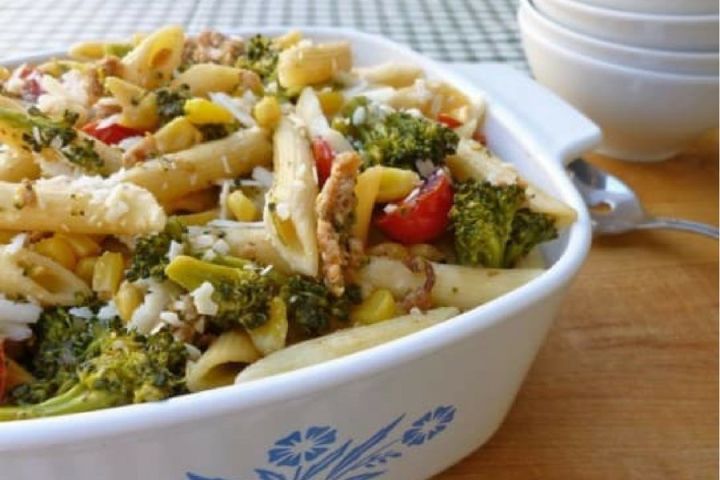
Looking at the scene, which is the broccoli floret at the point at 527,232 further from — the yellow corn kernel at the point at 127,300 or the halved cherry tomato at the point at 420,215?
the yellow corn kernel at the point at 127,300

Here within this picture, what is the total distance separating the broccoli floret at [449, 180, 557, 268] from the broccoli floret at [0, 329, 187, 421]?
0.40 meters

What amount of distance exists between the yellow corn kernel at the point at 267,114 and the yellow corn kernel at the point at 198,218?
6.6 inches

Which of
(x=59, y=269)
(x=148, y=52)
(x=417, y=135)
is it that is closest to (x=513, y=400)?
(x=417, y=135)

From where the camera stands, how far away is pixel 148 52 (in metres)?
1.33

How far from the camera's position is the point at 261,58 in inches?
58.9

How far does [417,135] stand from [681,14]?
2.16 feet

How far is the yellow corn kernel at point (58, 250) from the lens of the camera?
1052 mm

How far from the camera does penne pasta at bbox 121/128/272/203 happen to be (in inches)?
44.4

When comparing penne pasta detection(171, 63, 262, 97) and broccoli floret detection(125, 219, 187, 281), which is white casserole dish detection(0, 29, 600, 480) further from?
penne pasta detection(171, 63, 262, 97)

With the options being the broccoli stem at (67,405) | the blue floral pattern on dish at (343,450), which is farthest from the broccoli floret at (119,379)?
the blue floral pattern on dish at (343,450)

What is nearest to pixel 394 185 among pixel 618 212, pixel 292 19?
pixel 618 212

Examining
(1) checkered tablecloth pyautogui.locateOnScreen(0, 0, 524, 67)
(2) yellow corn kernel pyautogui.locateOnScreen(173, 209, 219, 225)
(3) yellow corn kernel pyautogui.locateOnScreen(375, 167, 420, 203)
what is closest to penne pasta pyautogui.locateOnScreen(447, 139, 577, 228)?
(3) yellow corn kernel pyautogui.locateOnScreen(375, 167, 420, 203)

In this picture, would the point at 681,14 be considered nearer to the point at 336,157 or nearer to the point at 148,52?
the point at 336,157

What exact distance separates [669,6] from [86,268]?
110 cm
